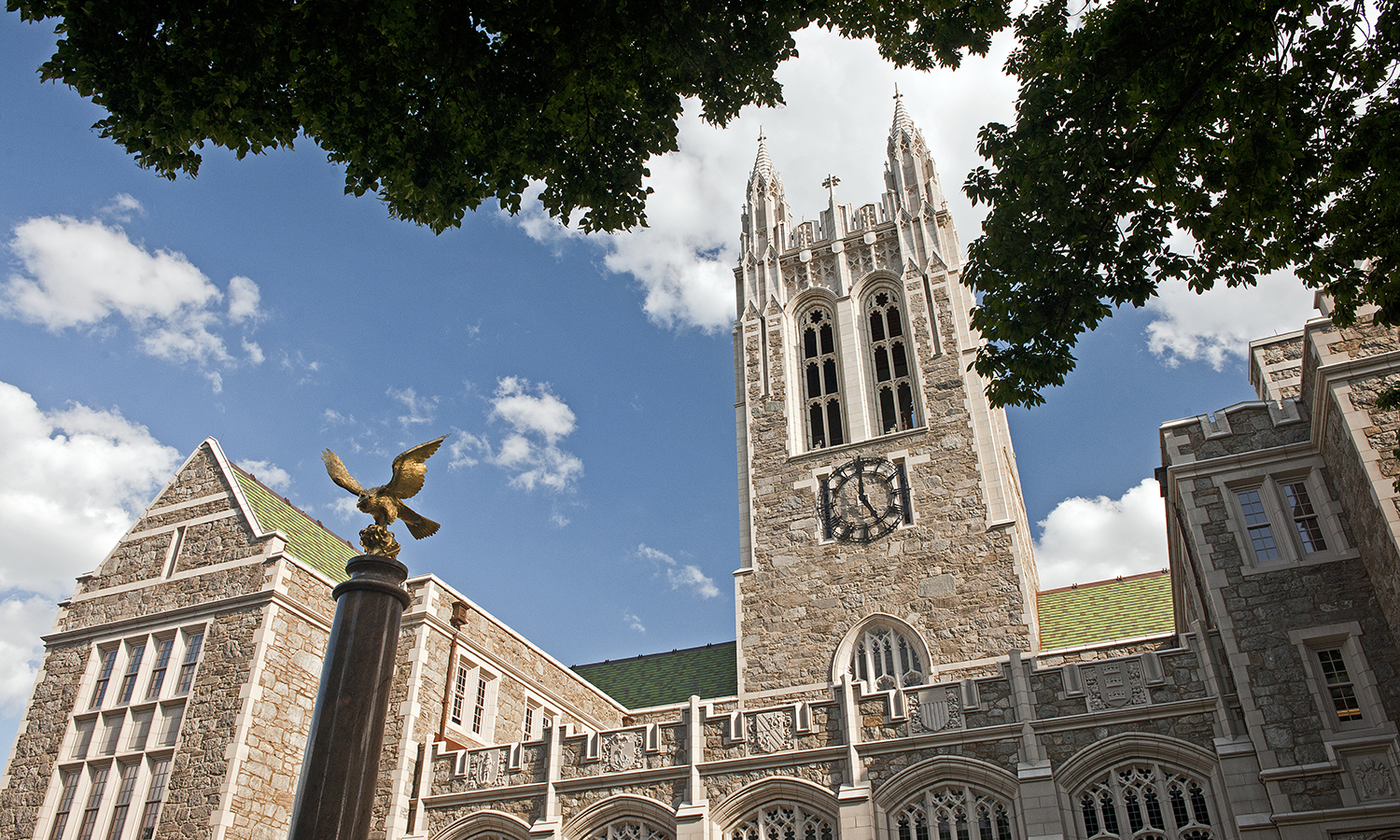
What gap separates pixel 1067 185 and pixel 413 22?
6.67 metres

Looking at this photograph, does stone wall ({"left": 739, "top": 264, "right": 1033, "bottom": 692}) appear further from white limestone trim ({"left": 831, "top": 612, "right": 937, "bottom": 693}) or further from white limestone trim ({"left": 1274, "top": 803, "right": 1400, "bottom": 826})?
white limestone trim ({"left": 1274, "top": 803, "right": 1400, "bottom": 826})

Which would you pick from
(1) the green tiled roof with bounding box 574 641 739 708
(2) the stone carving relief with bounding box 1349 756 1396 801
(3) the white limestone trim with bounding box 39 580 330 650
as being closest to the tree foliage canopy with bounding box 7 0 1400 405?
(2) the stone carving relief with bounding box 1349 756 1396 801

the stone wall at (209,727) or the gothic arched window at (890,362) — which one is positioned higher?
the gothic arched window at (890,362)

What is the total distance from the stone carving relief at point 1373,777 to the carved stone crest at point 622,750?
12223 millimetres

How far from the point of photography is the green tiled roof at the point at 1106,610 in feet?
86.1

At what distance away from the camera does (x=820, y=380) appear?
104ft

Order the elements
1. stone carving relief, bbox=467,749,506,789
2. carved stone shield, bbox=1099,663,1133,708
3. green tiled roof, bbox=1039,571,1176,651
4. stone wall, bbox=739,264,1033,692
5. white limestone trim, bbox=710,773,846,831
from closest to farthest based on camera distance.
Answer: carved stone shield, bbox=1099,663,1133,708
white limestone trim, bbox=710,773,846,831
stone carving relief, bbox=467,749,506,789
stone wall, bbox=739,264,1033,692
green tiled roof, bbox=1039,571,1176,651

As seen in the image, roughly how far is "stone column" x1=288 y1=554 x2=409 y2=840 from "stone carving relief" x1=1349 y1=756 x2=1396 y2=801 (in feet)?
45.2

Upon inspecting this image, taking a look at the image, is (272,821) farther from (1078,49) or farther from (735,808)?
(1078,49)

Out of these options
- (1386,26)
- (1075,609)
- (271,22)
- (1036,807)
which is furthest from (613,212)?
(1075,609)

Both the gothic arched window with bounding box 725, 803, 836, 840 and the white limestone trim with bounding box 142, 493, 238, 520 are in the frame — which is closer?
the gothic arched window with bounding box 725, 803, 836, 840

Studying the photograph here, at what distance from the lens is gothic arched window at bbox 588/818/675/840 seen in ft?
59.1

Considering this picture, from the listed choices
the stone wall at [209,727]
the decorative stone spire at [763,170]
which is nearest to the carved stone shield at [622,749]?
the stone wall at [209,727]

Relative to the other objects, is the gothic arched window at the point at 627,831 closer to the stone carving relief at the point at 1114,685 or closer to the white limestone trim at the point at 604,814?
the white limestone trim at the point at 604,814
